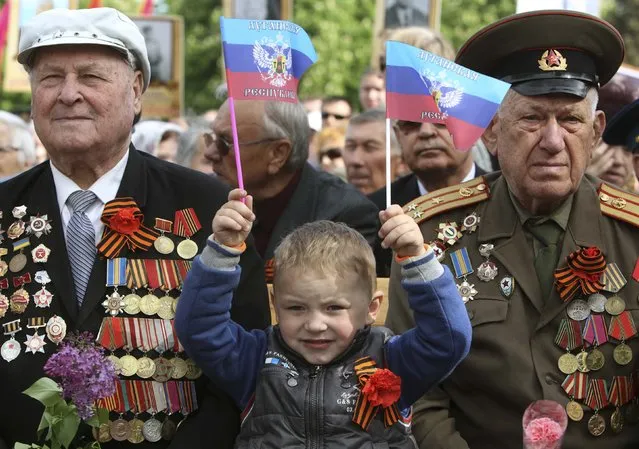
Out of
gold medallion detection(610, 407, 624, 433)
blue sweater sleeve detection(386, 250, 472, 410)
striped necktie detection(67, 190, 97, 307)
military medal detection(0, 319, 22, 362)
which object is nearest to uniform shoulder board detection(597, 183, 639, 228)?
gold medallion detection(610, 407, 624, 433)

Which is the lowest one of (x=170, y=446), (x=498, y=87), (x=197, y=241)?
(x=170, y=446)

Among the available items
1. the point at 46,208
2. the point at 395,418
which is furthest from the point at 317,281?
the point at 46,208

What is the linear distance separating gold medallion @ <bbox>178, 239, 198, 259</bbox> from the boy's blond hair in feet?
1.49

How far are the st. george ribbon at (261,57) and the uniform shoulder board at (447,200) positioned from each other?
3.39 ft

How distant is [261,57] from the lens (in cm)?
478

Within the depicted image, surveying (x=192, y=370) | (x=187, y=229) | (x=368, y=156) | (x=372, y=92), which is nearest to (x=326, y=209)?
(x=187, y=229)

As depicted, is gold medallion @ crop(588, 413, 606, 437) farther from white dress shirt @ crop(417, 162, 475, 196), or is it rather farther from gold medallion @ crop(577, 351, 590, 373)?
white dress shirt @ crop(417, 162, 475, 196)

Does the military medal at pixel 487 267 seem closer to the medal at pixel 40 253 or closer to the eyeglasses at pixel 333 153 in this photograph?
the medal at pixel 40 253

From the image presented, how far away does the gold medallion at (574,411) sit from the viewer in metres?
5.11

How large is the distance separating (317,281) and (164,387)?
0.82 metres

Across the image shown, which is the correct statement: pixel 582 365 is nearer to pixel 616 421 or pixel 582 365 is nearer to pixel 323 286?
pixel 616 421

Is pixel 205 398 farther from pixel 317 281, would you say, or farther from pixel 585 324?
pixel 585 324

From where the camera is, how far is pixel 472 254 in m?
5.49

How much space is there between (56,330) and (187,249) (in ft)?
2.01
